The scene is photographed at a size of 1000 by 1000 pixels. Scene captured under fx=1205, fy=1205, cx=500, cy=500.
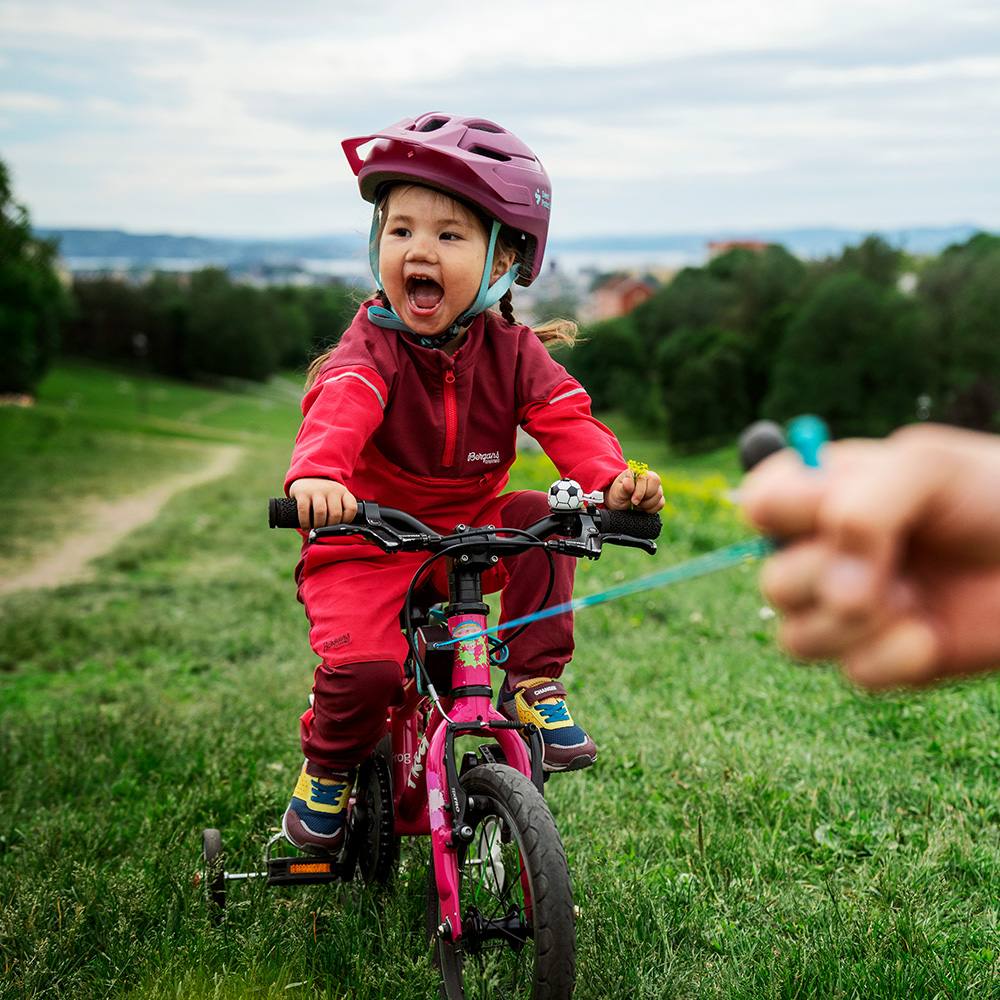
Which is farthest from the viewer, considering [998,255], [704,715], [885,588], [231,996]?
[998,255]

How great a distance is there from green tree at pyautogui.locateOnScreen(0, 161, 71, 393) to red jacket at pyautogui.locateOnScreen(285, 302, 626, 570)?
33786 mm

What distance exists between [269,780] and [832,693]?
284 centimetres

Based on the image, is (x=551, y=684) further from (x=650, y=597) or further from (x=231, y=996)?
(x=650, y=597)

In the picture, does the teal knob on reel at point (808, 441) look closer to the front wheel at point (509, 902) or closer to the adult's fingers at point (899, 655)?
the adult's fingers at point (899, 655)

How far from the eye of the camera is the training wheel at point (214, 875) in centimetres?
400

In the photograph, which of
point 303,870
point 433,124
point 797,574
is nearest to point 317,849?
point 303,870

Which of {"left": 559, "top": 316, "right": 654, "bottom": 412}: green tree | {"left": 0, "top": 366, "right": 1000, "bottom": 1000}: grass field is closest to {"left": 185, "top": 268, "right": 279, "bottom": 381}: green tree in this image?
{"left": 559, "top": 316, "right": 654, "bottom": 412}: green tree

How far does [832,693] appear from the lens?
240 inches

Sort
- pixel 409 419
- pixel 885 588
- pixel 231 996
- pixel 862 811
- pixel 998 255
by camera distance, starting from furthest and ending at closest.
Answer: pixel 998 255 → pixel 862 811 → pixel 409 419 → pixel 231 996 → pixel 885 588

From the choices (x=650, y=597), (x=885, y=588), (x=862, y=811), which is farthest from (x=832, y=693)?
(x=885, y=588)

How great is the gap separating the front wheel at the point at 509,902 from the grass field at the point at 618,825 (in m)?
0.18

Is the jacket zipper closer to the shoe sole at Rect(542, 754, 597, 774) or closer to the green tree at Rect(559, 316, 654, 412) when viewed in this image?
the shoe sole at Rect(542, 754, 597, 774)

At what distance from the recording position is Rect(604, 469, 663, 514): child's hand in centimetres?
338

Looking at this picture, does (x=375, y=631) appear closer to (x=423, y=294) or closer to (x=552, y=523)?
(x=552, y=523)
